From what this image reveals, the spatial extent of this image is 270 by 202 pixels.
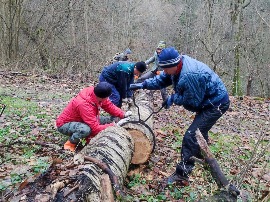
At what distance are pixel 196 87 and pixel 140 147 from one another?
53.1 inches

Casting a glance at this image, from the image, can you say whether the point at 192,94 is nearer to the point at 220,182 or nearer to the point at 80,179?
the point at 220,182

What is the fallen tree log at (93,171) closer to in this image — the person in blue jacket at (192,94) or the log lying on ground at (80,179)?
the log lying on ground at (80,179)

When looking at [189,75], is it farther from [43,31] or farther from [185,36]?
[185,36]

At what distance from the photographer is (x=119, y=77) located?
707 cm

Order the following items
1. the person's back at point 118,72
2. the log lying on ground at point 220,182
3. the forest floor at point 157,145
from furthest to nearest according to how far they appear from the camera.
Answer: the person's back at point 118,72 < the forest floor at point 157,145 < the log lying on ground at point 220,182

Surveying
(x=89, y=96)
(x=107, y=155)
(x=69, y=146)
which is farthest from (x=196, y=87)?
(x=69, y=146)

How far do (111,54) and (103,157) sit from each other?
16088mm

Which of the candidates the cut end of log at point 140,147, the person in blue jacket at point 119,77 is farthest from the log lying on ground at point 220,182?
the person in blue jacket at point 119,77

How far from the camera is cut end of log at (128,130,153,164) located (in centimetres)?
509

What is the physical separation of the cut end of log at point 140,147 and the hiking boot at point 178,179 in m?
Result: 0.58

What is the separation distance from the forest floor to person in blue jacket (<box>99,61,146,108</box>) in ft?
3.57

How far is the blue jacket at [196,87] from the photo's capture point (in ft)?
14.3

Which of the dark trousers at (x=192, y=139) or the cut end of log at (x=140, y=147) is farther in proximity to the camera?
the cut end of log at (x=140, y=147)

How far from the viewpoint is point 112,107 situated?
19.2 feet
